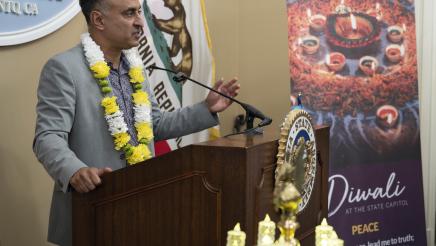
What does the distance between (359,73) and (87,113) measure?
1.81 metres

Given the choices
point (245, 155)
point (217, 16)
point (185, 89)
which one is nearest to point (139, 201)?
point (245, 155)

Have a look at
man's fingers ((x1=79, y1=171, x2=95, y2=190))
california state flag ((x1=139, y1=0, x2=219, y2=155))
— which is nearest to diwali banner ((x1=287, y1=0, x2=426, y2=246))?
california state flag ((x1=139, y1=0, x2=219, y2=155))

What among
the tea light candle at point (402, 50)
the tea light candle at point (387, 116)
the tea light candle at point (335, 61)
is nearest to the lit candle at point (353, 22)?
the tea light candle at point (335, 61)

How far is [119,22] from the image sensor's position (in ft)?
6.66

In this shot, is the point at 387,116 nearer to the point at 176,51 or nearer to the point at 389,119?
the point at 389,119

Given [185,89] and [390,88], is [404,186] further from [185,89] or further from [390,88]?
[185,89]

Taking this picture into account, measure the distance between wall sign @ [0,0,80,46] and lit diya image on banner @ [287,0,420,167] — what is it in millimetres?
1215

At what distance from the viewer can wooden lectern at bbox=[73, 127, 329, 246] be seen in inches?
57.2

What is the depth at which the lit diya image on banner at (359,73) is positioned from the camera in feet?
10.5

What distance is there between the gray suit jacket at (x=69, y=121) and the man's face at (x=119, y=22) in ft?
0.38

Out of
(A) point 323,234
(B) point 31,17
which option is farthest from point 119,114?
(A) point 323,234

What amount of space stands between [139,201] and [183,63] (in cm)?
169

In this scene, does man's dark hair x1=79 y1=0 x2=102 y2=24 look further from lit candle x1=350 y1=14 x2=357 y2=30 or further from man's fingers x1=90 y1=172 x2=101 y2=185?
lit candle x1=350 y1=14 x2=357 y2=30

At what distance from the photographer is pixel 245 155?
1424mm
